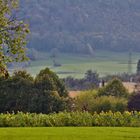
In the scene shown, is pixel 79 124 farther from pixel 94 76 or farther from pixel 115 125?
pixel 94 76

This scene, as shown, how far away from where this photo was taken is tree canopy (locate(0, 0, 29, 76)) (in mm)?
24531

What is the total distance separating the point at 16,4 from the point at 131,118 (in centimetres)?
1142

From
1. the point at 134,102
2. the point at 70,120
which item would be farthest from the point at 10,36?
the point at 134,102

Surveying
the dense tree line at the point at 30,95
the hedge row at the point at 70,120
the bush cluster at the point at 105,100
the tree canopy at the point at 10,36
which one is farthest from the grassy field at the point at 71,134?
the bush cluster at the point at 105,100

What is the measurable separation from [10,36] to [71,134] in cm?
488

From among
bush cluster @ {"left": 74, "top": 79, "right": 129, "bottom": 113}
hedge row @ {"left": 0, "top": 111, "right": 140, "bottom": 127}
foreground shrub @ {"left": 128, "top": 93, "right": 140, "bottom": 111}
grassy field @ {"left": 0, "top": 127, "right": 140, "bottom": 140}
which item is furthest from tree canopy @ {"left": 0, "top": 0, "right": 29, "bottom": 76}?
foreground shrub @ {"left": 128, "top": 93, "right": 140, "bottom": 111}

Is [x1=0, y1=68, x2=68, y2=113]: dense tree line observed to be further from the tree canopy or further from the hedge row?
the tree canopy

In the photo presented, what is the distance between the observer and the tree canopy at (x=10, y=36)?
24.5 meters

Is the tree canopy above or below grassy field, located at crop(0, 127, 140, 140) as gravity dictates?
above

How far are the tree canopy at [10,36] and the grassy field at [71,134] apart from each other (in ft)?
8.98

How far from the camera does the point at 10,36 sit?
81.5 feet

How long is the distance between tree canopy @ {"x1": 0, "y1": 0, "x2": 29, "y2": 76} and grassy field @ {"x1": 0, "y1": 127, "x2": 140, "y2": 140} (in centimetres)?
274

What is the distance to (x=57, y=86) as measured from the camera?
56625mm

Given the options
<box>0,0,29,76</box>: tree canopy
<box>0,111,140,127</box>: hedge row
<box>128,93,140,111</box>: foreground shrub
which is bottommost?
<box>128,93,140,111</box>: foreground shrub
